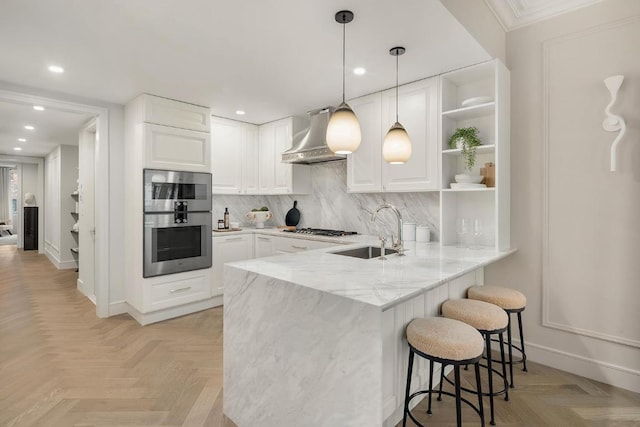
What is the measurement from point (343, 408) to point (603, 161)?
240 centimetres

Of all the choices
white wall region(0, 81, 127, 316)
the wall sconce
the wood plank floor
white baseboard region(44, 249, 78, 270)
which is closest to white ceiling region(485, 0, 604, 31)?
the wall sconce

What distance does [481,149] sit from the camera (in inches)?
107

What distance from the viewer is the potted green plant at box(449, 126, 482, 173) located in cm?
268

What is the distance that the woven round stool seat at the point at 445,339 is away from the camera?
1489mm

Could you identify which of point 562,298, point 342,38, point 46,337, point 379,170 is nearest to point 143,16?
point 342,38

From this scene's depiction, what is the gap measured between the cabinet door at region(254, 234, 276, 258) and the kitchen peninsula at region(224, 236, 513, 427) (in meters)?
1.85

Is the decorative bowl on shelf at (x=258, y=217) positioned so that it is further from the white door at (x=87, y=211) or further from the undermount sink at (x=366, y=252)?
the undermount sink at (x=366, y=252)

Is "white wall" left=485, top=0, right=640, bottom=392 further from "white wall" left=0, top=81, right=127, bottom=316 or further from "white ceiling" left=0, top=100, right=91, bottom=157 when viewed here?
"white ceiling" left=0, top=100, right=91, bottom=157

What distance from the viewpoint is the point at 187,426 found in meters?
1.87

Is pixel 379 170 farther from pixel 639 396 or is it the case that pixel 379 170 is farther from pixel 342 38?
pixel 639 396

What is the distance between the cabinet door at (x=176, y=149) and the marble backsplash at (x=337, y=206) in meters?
0.90

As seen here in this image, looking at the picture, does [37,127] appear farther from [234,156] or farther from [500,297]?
[500,297]

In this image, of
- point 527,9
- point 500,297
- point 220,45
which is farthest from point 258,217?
point 527,9

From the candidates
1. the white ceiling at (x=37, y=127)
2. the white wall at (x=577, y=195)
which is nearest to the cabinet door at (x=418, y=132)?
the white wall at (x=577, y=195)
